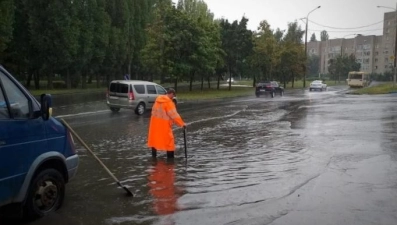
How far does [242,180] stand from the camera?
7750 millimetres

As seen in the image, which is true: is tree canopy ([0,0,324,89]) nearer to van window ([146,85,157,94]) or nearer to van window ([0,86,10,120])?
van window ([146,85,157,94])

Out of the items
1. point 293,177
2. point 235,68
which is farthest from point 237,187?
point 235,68

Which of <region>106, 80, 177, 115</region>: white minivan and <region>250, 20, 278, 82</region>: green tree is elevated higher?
<region>250, 20, 278, 82</region>: green tree

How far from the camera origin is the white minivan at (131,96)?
21219 millimetres

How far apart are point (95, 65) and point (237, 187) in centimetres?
4822

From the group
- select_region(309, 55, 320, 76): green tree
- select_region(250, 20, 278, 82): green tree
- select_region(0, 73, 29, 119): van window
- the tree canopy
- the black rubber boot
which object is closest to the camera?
select_region(0, 73, 29, 119): van window

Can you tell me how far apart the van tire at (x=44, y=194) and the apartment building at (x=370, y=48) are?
395ft

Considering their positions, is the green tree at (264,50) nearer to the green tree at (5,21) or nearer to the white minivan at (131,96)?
the green tree at (5,21)

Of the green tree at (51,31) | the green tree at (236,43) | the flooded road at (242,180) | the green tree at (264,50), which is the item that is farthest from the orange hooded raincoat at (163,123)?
the green tree at (264,50)

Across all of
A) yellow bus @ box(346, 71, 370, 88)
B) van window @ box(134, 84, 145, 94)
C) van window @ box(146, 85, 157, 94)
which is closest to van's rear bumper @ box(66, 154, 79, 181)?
van window @ box(134, 84, 145, 94)

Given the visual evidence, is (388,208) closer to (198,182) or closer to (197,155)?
(198,182)

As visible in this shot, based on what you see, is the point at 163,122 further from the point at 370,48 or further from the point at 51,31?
the point at 370,48

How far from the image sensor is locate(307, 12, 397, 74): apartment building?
127812 mm

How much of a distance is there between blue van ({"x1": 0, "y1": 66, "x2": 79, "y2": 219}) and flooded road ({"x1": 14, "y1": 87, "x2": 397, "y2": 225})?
0.34 metres
